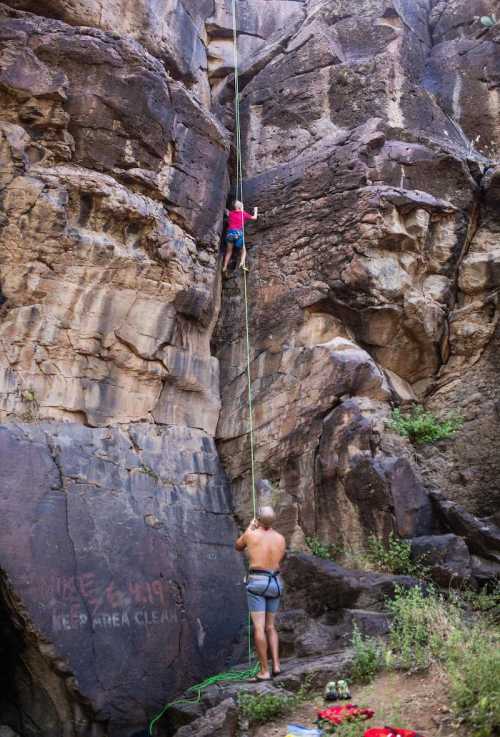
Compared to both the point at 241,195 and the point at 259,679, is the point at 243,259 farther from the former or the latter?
the point at 259,679

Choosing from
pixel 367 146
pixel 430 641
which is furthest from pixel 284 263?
pixel 430 641

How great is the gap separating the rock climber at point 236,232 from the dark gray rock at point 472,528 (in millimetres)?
4754

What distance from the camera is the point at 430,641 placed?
5.92 meters

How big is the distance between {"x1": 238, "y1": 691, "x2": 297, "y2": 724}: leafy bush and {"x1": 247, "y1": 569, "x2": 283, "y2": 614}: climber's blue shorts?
2.62 feet

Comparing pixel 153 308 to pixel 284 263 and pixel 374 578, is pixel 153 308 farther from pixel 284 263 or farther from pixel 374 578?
pixel 374 578

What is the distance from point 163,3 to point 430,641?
10254 mm

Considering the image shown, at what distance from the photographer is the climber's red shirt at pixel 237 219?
10953 mm

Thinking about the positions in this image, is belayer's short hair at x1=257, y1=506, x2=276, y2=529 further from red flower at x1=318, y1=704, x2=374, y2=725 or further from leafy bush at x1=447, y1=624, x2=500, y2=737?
leafy bush at x1=447, y1=624, x2=500, y2=737

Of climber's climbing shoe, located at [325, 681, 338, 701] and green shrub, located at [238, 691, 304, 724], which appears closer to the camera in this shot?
green shrub, located at [238, 691, 304, 724]

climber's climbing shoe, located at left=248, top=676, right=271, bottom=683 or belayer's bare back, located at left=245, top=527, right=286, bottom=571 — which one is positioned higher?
belayer's bare back, located at left=245, top=527, right=286, bottom=571

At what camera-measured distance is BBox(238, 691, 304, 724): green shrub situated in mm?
5789

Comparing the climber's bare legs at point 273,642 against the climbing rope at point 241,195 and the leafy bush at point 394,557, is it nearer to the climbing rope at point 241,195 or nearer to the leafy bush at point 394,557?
the leafy bush at point 394,557

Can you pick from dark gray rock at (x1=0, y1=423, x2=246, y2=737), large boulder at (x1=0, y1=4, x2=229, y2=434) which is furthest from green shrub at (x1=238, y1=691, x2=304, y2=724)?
large boulder at (x1=0, y1=4, x2=229, y2=434)

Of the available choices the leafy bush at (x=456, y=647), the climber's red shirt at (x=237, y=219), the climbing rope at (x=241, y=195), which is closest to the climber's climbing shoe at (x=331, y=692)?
Answer: the leafy bush at (x=456, y=647)
